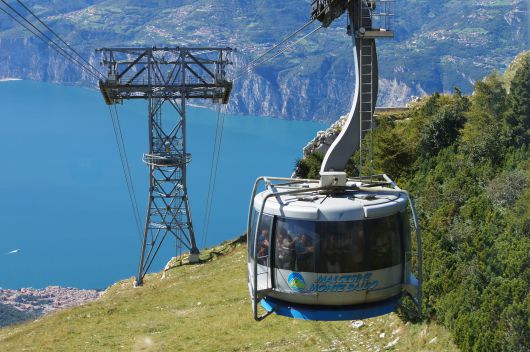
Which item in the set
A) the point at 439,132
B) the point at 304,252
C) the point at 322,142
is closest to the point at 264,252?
the point at 304,252

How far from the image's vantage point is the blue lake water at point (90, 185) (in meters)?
67.6

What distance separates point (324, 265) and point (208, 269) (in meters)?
16.6

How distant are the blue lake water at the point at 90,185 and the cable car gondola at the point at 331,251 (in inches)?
2152

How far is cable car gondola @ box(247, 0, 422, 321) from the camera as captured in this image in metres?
9.12

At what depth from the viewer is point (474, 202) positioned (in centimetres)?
1730

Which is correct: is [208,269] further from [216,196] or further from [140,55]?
[216,196]

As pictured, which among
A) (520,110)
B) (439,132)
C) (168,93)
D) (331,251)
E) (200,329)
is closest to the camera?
(331,251)

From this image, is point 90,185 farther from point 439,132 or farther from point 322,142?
point 439,132

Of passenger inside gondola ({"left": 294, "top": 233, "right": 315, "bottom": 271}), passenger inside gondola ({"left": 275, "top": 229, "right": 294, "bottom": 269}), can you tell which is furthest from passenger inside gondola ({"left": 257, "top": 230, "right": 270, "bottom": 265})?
passenger inside gondola ({"left": 294, "top": 233, "right": 315, "bottom": 271})

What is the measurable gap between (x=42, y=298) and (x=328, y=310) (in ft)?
168

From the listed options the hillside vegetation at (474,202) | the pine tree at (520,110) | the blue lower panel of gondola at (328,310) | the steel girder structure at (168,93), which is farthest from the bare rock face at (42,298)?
the blue lower panel of gondola at (328,310)

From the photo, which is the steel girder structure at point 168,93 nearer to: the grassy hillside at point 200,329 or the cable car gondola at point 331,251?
the grassy hillside at point 200,329

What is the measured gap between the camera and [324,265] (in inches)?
361

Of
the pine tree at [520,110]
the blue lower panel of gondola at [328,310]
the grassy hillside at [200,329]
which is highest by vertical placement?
the pine tree at [520,110]
